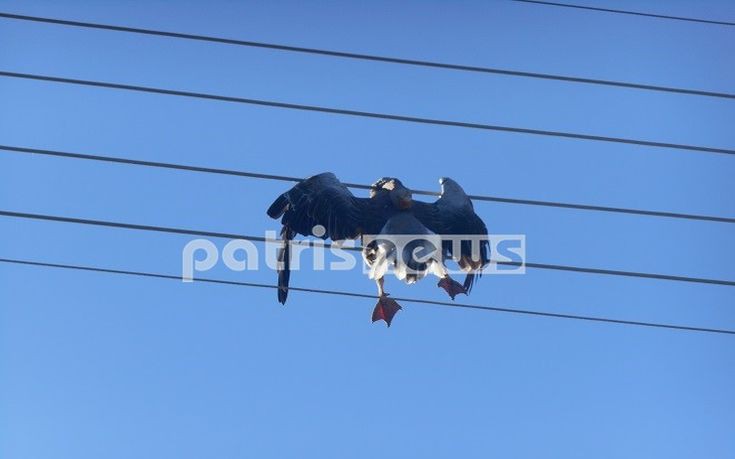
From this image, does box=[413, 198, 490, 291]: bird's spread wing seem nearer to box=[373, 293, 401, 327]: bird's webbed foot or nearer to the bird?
the bird

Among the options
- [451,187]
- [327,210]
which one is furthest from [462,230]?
[327,210]

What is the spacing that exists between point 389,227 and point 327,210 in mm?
744

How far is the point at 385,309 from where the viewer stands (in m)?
16.0

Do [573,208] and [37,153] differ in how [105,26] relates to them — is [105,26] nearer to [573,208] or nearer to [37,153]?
[37,153]

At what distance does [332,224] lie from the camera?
15.8 m

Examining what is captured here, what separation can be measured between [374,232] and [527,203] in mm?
1932

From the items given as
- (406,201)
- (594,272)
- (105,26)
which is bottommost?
(594,272)

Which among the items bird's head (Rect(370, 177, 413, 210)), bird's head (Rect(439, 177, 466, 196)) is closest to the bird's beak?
bird's head (Rect(370, 177, 413, 210))

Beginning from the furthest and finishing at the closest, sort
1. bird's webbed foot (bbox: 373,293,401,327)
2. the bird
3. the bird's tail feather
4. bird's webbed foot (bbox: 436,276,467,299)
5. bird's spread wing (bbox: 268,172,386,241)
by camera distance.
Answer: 1. bird's webbed foot (bbox: 436,276,467,299)
2. bird's webbed foot (bbox: 373,293,401,327)
3. bird's spread wing (bbox: 268,172,386,241)
4. the bird's tail feather
5. the bird

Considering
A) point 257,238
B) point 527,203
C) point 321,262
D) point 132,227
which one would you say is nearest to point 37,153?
point 132,227

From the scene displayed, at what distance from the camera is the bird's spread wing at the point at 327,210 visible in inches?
620

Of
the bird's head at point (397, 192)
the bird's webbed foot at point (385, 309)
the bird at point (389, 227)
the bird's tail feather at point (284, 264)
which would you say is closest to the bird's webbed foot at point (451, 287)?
the bird at point (389, 227)

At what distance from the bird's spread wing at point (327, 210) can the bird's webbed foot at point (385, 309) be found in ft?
2.34

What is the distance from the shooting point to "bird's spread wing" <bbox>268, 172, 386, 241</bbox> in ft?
51.7
